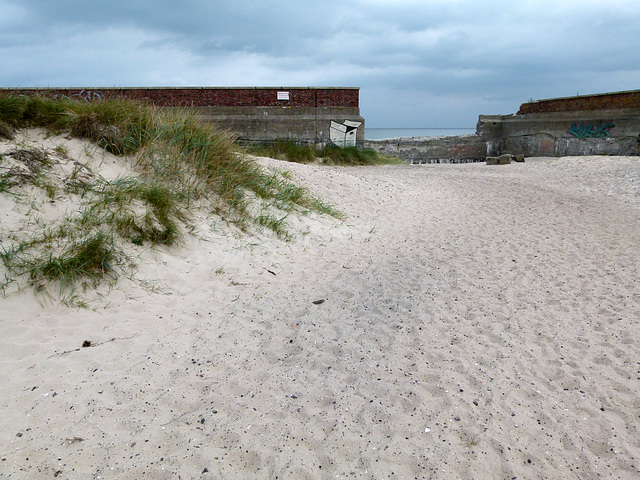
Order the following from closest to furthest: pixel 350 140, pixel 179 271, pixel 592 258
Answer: pixel 179 271 < pixel 592 258 < pixel 350 140

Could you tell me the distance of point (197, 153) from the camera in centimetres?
591

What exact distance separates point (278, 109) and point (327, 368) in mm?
13235

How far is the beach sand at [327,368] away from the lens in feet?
7.08

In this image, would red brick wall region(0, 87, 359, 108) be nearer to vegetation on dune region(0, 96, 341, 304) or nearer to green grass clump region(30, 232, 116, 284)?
vegetation on dune region(0, 96, 341, 304)

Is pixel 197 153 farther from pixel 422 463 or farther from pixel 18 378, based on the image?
pixel 422 463

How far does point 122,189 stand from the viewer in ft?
15.3

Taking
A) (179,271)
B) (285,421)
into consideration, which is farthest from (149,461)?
(179,271)

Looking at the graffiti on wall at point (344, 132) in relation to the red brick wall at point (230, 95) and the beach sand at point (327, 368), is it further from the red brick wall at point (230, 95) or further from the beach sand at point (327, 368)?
the beach sand at point (327, 368)

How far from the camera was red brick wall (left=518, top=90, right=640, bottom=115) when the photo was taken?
1511 centimetres

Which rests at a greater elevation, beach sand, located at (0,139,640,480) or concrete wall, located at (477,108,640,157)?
concrete wall, located at (477,108,640,157)

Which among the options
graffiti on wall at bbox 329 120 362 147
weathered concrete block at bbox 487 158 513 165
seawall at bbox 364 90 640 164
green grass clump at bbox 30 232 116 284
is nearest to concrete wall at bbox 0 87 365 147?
graffiti on wall at bbox 329 120 362 147

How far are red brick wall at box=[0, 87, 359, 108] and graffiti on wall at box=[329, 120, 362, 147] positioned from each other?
26.6 inches

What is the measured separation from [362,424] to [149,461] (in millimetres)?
1130

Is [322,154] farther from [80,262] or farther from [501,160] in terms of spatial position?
[80,262]
